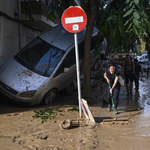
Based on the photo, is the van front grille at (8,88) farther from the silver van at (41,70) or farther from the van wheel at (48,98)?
the van wheel at (48,98)

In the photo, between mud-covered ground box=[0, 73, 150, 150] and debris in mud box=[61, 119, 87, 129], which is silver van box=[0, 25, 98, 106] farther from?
debris in mud box=[61, 119, 87, 129]

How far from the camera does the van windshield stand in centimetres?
731

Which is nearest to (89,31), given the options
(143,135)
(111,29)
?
(111,29)

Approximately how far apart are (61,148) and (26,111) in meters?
3.02

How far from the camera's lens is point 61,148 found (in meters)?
3.62

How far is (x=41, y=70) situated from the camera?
7.26 metres

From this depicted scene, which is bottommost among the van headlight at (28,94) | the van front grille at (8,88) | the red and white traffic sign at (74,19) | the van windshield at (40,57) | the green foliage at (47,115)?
the green foliage at (47,115)

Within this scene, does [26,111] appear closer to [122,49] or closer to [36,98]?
[36,98]

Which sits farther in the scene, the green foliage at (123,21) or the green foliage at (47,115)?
the green foliage at (123,21)

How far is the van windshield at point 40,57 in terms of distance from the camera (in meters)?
7.31

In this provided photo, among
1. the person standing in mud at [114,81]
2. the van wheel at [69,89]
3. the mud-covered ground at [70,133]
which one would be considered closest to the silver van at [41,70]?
the mud-covered ground at [70,133]

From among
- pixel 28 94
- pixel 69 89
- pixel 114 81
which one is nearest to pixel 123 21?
pixel 114 81

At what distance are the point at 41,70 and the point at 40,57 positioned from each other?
1.95ft

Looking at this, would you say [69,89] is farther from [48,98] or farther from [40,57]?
[40,57]
